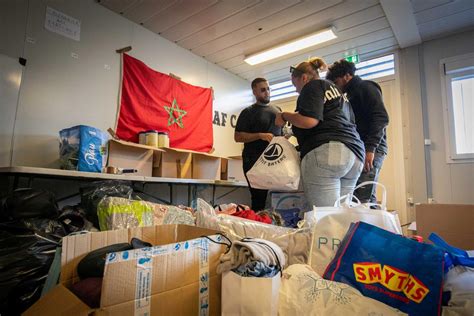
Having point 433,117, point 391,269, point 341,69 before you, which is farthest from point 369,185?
point 433,117

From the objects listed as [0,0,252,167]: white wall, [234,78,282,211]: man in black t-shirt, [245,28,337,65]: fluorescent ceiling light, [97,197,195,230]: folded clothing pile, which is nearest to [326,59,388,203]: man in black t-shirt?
[234,78,282,211]: man in black t-shirt

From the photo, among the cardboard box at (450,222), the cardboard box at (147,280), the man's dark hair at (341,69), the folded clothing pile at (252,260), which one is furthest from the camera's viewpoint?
the man's dark hair at (341,69)

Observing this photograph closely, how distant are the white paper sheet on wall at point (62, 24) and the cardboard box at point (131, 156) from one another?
1.07 m

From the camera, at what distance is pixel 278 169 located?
1.43m

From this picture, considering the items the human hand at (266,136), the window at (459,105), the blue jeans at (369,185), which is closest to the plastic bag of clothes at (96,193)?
the human hand at (266,136)

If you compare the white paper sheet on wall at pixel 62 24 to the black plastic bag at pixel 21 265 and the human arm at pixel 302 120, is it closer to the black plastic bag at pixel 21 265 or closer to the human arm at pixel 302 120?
the black plastic bag at pixel 21 265

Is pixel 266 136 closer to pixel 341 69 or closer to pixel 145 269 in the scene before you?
pixel 341 69

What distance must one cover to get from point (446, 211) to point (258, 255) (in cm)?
159

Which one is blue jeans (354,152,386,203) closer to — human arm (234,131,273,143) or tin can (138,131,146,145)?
human arm (234,131,273,143)

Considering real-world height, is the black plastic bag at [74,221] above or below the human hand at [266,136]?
below

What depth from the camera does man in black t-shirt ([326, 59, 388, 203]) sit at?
1718 mm

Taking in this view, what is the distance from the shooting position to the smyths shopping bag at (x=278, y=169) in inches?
55.4

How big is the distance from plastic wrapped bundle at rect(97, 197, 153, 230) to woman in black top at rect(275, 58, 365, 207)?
91 cm

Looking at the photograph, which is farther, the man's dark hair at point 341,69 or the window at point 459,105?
the window at point 459,105
